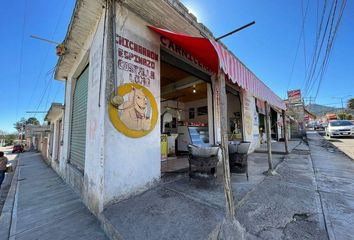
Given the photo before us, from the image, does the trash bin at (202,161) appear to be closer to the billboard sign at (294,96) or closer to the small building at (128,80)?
the small building at (128,80)

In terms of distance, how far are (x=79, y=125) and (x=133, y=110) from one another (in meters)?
2.68

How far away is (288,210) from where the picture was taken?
238cm

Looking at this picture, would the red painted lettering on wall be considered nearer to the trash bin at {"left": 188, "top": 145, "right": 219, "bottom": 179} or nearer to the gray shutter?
the trash bin at {"left": 188, "top": 145, "right": 219, "bottom": 179}

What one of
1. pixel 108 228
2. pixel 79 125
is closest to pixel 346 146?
pixel 108 228

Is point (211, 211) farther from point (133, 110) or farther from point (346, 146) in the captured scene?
point (346, 146)

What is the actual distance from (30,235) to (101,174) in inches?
58.6

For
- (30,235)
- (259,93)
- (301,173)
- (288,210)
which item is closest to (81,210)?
(30,235)

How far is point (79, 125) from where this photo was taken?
463 centimetres

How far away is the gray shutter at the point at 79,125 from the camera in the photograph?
4.19m

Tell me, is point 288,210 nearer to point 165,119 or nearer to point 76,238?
point 76,238

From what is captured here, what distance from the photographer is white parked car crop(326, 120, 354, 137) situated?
44.0 ft

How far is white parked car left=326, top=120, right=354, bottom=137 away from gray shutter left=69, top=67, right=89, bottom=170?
19.2 metres

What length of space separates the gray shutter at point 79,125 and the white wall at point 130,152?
6.07ft

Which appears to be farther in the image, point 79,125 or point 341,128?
point 341,128
